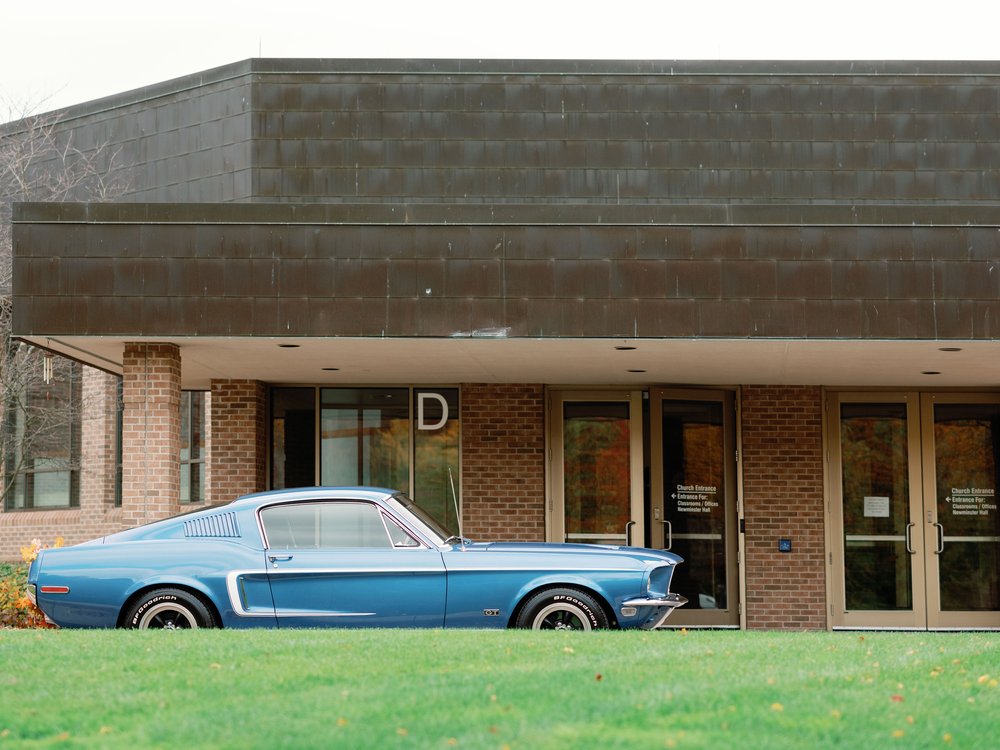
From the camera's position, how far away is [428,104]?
1541 centimetres

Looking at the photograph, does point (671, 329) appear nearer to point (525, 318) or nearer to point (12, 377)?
point (525, 318)

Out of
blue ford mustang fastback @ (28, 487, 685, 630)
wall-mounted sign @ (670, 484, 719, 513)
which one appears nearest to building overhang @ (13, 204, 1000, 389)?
blue ford mustang fastback @ (28, 487, 685, 630)

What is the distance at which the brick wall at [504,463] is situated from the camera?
49.5 ft

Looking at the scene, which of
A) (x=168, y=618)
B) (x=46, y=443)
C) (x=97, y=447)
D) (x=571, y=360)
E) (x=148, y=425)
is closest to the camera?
(x=168, y=618)

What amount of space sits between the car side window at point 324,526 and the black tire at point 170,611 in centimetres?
71

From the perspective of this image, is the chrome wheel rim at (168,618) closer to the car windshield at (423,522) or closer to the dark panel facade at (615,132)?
the car windshield at (423,522)

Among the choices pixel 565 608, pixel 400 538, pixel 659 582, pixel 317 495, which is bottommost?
pixel 565 608

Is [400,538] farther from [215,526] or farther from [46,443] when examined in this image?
[46,443]

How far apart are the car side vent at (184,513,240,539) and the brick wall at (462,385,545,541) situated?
5419 mm

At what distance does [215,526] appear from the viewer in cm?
1000

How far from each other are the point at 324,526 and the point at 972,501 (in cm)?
887

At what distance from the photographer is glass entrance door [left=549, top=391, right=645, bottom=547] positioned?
15062 millimetres

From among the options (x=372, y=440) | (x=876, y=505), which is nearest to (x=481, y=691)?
(x=372, y=440)

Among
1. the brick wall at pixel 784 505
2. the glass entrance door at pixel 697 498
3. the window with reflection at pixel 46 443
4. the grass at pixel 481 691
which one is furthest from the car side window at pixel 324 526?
the window with reflection at pixel 46 443
